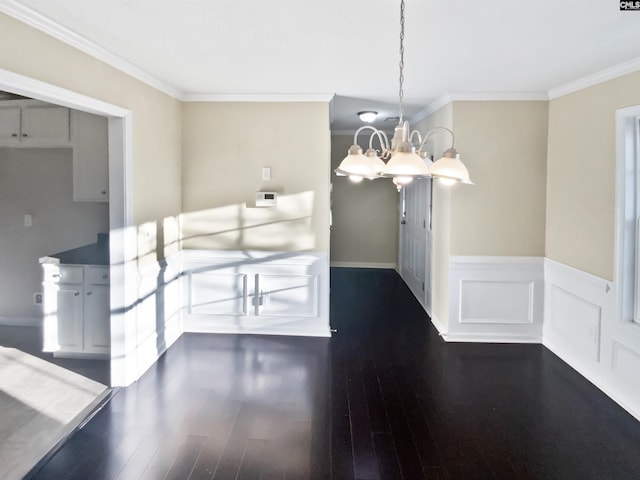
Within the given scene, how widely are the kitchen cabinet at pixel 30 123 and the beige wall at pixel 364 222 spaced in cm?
502

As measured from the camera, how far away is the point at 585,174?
3686mm

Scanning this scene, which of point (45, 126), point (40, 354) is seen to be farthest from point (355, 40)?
A: point (40, 354)

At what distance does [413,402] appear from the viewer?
3.19m

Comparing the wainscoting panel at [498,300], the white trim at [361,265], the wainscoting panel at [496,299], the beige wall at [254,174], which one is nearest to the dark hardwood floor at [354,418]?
the wainscoting panel at [496,299]

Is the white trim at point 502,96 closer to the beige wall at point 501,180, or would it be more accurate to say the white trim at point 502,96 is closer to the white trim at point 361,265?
the beige wall at point 501,180

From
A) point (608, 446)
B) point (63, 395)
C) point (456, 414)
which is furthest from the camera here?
point (63, 395)

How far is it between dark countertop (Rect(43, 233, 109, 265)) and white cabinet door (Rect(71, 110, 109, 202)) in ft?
1.77

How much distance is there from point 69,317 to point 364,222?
5342 millimetres

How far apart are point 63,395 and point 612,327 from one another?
13.4ft

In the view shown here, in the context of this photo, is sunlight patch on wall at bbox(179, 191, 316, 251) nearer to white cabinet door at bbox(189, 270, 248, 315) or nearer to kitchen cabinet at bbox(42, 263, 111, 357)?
white cabinet door at bbox(189, 270, 248, 315)

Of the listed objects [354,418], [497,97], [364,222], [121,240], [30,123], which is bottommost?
[354,418]

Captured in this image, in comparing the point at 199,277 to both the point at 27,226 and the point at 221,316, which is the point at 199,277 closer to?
the point at 221,316

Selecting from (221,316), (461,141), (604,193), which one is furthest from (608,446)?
(221,316)

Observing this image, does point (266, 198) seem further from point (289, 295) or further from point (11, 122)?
point (11, 122)
